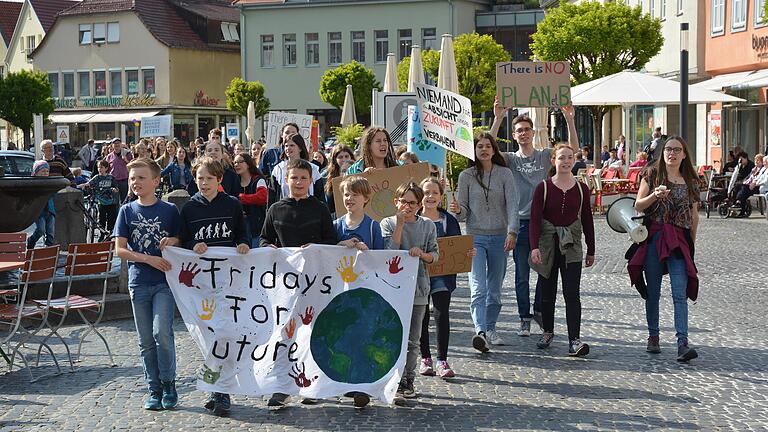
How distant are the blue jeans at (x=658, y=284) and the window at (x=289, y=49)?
229 feet

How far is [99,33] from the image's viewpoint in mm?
81500

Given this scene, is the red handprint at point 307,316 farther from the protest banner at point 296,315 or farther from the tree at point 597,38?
the tree at point 597,38

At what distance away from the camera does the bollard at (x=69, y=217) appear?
17.5m

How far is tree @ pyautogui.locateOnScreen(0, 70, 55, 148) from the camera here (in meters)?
74.1

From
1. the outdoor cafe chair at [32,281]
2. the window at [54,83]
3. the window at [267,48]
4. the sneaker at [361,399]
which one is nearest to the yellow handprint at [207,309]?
the sneaker at [361,399]

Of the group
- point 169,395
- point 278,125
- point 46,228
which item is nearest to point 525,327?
point 169,395

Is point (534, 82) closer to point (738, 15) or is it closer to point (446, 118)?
point (446, 118)

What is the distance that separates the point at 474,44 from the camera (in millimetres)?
60312

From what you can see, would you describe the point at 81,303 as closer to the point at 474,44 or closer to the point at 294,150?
the point at 294,150

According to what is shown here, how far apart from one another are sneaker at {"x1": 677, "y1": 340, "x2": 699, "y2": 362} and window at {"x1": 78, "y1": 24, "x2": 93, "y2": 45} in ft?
252

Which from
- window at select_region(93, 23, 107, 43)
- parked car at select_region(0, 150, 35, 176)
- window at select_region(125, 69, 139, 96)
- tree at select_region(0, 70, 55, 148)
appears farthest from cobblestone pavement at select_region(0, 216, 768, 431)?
window at select_region(93, 23, 107, 43)

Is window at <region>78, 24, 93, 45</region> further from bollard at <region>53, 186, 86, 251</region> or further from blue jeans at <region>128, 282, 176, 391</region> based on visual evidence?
blue jeans at <region>128, 282, 176, 391</region>

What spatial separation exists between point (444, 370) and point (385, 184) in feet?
5.82

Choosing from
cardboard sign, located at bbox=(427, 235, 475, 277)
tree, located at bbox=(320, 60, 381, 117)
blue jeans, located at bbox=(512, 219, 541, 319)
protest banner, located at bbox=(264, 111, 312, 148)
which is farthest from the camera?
tree, located at bbox=(320, 60, 381, 117)
